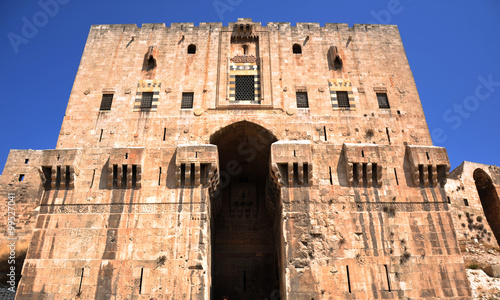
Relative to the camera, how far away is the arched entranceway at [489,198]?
80.6 feet

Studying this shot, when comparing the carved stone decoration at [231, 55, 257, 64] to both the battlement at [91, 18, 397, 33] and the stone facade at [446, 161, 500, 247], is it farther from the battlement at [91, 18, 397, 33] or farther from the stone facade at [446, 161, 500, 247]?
the stone facade at [446, 161, 500, 247]

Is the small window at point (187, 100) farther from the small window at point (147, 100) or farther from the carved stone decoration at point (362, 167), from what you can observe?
the carved stone decoration at point (362, 167)

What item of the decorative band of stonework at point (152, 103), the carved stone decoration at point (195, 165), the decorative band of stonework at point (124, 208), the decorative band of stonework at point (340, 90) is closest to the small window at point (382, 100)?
the decorative band of stonework at point (340, 90)

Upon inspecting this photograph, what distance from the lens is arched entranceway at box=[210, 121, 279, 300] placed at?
17531 mm

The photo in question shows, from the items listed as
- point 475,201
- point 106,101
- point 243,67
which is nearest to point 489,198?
point 475,201

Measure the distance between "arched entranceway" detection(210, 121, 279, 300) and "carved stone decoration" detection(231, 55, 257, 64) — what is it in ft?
12.7

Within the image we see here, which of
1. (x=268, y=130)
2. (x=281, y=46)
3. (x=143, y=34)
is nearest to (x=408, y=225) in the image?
(x=268, y=130)

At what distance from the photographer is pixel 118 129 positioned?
52.2 ft

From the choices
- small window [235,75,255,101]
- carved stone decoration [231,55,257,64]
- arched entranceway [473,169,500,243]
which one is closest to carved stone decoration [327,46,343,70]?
carved stone decoration [231,55,257,64]

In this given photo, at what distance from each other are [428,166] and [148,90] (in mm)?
12868

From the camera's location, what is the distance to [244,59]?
1795cm

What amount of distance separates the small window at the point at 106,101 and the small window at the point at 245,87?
5927 mm

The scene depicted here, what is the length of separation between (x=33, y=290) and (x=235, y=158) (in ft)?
33.1

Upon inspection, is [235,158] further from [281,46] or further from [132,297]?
[132,297]
